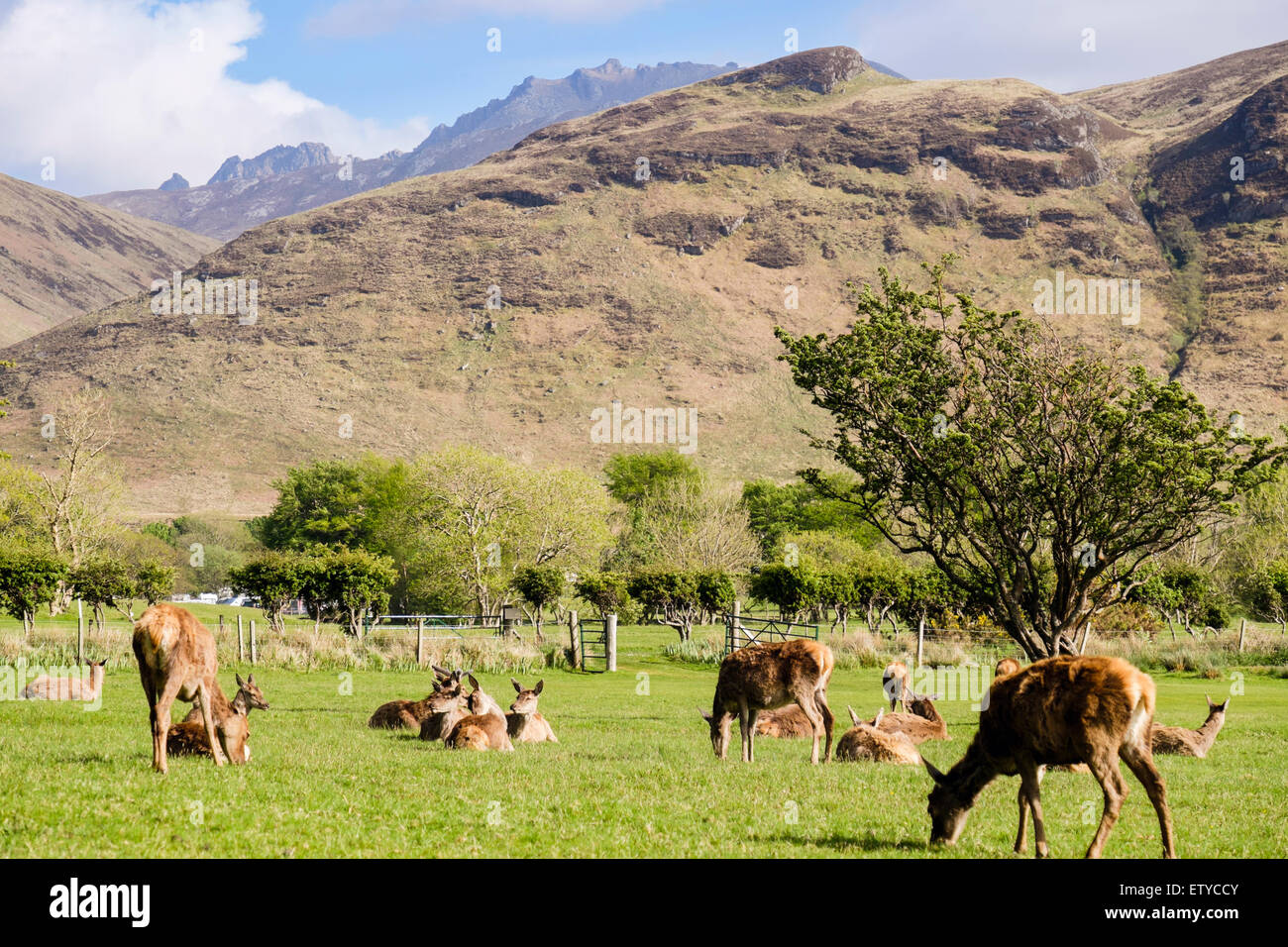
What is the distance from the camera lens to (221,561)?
107125mm

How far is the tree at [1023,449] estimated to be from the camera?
854 inches

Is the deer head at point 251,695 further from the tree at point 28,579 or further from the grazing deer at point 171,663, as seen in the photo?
the tree at point 28,579

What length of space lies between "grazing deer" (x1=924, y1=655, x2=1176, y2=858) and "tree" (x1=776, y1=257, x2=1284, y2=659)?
13.5m

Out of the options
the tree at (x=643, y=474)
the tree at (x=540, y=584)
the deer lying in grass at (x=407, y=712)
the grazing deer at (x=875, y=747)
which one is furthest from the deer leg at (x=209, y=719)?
the tree at (x=643, y=474)

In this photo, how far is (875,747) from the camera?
50.0 ft

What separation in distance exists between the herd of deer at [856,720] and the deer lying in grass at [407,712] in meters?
0.02

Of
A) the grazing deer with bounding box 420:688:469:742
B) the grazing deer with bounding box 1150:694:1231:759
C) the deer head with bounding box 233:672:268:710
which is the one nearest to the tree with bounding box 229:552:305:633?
the grazing deer with bounding box 420:688:469:742

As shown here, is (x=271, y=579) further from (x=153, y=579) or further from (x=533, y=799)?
(x=533, y=799)

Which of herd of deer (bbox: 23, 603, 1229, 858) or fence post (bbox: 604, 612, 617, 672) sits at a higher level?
herd of deer (bbox: 23, 603, 1229, 858)

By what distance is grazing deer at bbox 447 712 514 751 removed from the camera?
50.8 feet

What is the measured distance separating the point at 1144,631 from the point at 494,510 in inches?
1476

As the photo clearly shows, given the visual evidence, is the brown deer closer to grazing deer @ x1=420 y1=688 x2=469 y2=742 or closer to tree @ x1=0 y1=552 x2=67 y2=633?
grazing deer @ x1=420 y1=688 x2=469 y2=742
